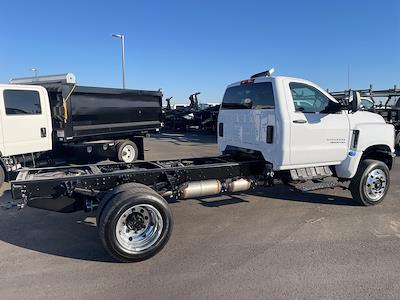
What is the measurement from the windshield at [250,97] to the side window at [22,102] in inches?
187

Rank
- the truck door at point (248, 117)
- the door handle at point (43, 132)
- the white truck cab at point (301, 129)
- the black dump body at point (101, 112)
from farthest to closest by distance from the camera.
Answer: the black dump body at point (101, 112), the door handle at point (43, 132), the truck door at point (248, 117), the white truck cab at point (301, 129)

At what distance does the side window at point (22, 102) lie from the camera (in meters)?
8.41

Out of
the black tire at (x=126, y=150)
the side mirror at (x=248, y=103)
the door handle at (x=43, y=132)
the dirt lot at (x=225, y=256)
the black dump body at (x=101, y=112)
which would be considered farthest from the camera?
the black tire at (x=126, y=150)

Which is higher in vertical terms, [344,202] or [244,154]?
[244,154]

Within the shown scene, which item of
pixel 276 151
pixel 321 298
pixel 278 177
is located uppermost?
pixel 276 151

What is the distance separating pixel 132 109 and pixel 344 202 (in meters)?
7.31

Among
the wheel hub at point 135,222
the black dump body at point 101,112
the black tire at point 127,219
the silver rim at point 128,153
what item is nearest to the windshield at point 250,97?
the black tire at point 127,219

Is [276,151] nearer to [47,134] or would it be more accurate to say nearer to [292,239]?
[292,239]

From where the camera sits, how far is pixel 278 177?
6.24 meters

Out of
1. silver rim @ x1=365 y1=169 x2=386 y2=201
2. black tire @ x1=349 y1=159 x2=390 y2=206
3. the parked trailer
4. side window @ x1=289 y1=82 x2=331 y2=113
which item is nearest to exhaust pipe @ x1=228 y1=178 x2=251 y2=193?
side window @ x1=289 y1=82 x2=331 y2=113

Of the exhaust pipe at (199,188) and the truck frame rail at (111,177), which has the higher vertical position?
the truck frame rail at (111,177)

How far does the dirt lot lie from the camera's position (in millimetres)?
3715

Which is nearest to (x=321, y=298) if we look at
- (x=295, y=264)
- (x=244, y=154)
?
(x=295, y=264)

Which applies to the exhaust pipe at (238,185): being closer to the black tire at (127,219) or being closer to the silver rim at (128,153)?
the black tire at (127,219)
